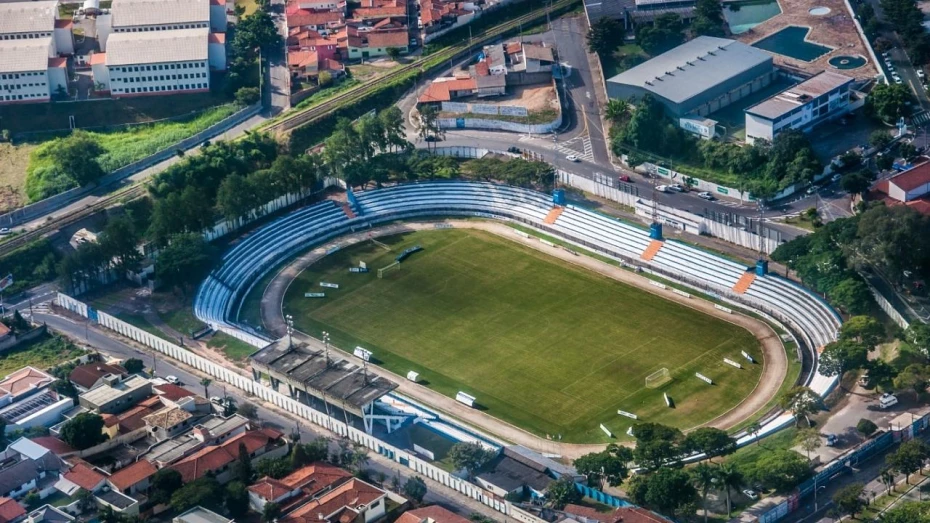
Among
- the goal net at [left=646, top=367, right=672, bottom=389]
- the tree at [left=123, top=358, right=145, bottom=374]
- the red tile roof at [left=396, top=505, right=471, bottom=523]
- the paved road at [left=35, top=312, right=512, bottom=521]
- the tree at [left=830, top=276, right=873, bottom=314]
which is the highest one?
the tree at [left=830, top=276, right=873, bottom=314]

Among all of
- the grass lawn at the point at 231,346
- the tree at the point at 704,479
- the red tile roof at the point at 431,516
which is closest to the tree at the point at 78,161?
the grass lawn at the point at 231,346

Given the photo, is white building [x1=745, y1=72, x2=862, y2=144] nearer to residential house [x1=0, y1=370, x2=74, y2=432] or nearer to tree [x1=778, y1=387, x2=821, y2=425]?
tree [x1=778, y1=387, x2=821, y2=425]

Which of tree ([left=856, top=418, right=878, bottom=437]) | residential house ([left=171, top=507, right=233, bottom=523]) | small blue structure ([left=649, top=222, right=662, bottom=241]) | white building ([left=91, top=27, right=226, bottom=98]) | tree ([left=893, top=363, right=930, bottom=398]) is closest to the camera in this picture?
residential house ([left=171, top=507, right=233, bottom=523])

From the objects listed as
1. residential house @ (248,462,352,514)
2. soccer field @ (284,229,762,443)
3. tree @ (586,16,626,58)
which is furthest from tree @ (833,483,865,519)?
tree @ (586,16,626,58)

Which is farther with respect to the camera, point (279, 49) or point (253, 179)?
point (279, 49)

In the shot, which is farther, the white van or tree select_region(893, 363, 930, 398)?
the white van

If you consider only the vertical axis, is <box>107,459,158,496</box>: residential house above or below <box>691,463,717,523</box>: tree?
below

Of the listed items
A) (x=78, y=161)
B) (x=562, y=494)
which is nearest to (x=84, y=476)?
(x=562, y=494)

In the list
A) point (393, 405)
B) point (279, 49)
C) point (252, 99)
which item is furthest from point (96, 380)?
point (279, 49)

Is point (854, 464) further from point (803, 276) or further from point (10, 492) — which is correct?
point (10, 492)
